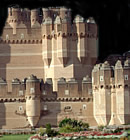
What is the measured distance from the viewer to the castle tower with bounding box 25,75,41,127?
79812 mm

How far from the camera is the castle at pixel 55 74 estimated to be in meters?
77.9

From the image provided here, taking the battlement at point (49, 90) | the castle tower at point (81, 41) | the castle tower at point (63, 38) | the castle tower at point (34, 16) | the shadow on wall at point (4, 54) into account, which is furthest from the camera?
the castle tower at point (34, 16)

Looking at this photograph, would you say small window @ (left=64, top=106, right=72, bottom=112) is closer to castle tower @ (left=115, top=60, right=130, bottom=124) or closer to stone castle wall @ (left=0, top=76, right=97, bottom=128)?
stone castle wall @ (left=0, top=76, right=97, bottom=128)

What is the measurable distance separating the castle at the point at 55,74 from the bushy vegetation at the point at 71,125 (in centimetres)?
249

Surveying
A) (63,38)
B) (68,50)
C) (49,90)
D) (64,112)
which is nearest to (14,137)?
(64,112)

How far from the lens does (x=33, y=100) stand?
79812 mm

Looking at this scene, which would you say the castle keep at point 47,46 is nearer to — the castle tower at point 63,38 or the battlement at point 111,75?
the castle tower at point 63,38

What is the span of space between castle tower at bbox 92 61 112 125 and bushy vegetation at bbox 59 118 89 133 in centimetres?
215

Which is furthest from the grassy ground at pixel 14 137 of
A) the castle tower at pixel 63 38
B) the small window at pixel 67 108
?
the castle tower at pixel 63 38

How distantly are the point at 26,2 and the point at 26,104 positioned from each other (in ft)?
33.3

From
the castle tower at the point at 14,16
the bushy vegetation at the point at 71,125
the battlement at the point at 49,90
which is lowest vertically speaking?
the bushy vegetation at the point at 71,125

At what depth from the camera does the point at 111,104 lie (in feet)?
254

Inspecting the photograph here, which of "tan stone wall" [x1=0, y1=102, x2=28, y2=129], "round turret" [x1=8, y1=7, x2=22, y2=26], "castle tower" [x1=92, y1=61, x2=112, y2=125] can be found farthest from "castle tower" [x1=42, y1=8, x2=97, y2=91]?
"castle tower" [x1=92, y1=61, x2=112, y2=125]

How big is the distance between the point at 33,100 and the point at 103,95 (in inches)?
265
